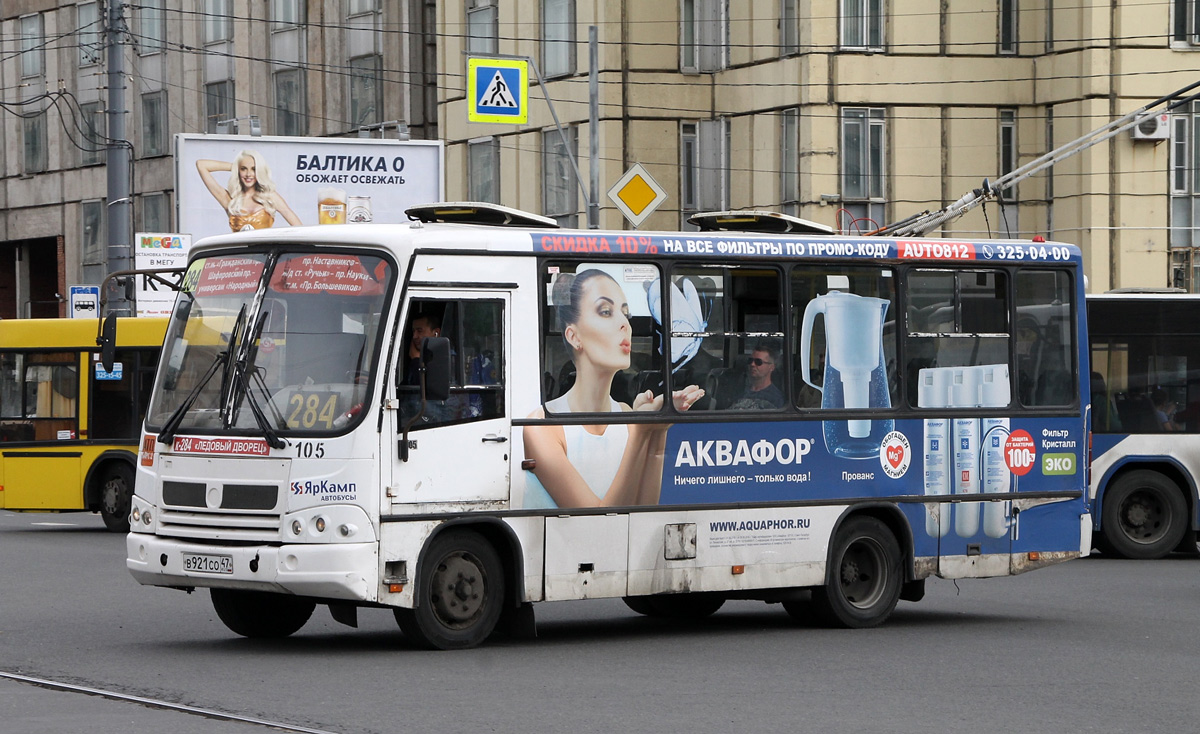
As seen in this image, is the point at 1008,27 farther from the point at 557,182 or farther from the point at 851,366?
the point at 851,366

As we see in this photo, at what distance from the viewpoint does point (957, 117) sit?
37.2 m

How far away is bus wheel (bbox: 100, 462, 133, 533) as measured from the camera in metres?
25.7

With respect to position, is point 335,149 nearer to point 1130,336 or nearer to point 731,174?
point 731,174

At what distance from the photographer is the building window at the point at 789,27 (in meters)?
37.0

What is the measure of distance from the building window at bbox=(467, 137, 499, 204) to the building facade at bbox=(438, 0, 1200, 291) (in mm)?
3080

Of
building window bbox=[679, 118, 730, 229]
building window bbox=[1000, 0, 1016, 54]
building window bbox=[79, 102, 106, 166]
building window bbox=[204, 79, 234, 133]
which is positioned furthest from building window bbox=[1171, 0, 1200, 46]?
building window bbox=[79, 102, 106, 166]

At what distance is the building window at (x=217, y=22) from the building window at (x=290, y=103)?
2.76 m

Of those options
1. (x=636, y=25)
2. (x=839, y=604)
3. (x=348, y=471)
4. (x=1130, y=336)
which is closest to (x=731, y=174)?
(x=636, y=25)

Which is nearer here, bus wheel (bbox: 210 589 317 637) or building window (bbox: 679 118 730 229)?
bus wheel (bbox: 210 589 317 637)

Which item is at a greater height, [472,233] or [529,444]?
[472,233]

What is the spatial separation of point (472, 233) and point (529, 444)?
142 centimetres

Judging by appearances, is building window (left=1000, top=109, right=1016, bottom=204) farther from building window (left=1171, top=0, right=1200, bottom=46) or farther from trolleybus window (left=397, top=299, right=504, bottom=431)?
trolleybus window (left=397, top=299, right=504, bottom=431)

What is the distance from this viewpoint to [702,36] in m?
39.6

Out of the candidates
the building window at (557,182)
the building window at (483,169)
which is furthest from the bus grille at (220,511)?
the building window at (483,169)
